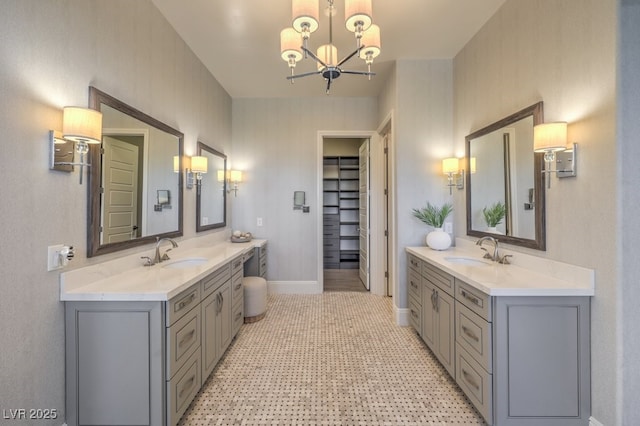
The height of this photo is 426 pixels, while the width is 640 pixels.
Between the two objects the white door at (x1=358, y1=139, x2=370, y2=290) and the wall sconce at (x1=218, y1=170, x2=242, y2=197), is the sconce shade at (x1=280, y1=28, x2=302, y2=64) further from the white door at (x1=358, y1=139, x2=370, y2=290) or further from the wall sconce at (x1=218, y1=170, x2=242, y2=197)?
the white door at (x1=358, y1=139, x2=370, y2=290)

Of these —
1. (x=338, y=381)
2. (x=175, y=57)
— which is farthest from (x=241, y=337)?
(x=175, y=57)

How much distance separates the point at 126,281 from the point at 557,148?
8.75 feet

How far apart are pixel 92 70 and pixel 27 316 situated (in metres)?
1.37

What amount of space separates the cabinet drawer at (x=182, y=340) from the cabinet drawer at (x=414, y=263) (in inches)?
78.8


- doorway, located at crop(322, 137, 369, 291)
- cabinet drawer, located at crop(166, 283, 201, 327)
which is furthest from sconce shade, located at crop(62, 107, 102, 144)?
doorway, located at crop(322, 137, 369, 291)

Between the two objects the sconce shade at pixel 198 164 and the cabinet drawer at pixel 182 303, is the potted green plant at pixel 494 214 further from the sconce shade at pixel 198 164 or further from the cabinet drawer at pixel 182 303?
the sconce shade at pixel 198 164

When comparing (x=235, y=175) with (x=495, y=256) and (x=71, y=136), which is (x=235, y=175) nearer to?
(x=71, y=136)

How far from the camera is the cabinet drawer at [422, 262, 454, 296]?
2.20m

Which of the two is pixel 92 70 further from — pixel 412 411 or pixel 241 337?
pixel 412 411

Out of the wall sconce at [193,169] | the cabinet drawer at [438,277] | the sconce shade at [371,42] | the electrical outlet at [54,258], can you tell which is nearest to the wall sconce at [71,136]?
the electrical outlet at [54,258]

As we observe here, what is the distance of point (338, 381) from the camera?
7.34 ft

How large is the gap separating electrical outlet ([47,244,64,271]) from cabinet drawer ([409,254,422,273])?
8.72 feet

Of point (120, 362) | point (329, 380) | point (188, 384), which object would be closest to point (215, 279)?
point (188, 384)

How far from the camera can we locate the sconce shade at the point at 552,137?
5.73 ft
